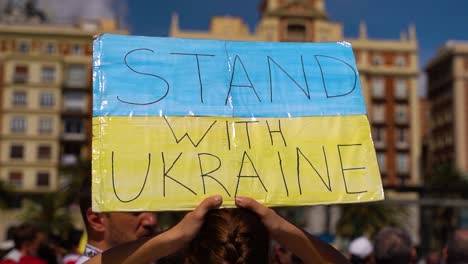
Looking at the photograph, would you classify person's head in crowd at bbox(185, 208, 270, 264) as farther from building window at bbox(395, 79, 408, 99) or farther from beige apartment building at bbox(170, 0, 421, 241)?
building window at bbox(395, 79, 408, 99)

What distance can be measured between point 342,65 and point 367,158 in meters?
0.39

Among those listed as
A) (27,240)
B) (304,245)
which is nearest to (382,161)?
(27,240)

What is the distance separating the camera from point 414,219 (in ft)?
193

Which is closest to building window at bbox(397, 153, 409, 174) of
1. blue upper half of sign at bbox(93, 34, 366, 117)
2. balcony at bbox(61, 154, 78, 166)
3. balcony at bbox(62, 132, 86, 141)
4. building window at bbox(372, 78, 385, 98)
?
building window at bbox(372, 78, 385, 98)

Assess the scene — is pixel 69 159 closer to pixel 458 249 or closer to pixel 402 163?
pixel 402 163

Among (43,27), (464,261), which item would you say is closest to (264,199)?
(464,261)

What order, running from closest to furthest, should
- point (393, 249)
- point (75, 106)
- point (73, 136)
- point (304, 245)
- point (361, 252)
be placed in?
point (304, 245), point (393, 249), point (361, 252), point (73, 136), point (75, 106)

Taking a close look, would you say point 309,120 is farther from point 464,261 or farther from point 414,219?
point 414,219

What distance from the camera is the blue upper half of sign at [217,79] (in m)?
2.32

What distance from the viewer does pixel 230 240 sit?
6.77ft

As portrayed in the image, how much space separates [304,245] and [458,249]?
5.88 feet

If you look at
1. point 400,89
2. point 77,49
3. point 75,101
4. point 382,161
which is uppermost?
point 77,49

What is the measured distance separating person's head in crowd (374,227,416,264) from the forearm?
2054 mm

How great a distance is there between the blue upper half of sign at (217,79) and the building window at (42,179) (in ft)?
196
